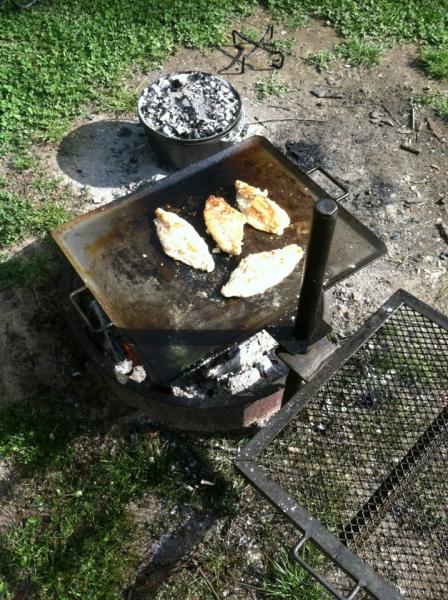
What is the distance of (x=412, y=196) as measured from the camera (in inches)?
201

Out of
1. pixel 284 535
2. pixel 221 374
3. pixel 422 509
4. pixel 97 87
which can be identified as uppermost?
pixel 97 87

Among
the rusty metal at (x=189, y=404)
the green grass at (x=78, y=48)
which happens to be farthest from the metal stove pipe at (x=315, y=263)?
the green grass at (x=78, y=48)

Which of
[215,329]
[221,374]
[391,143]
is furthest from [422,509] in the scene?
[391,143]

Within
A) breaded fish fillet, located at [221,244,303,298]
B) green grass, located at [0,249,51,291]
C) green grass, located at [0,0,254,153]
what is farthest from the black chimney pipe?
green grass, located at [0,0,254,153]

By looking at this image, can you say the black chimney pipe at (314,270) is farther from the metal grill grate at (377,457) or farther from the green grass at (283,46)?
the green grass at (283,46)

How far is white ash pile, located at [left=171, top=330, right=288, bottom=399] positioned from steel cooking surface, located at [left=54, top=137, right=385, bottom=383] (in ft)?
1.77

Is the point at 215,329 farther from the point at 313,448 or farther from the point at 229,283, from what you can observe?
the point at 313,448

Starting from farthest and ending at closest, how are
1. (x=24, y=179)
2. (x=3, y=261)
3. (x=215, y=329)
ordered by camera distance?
(x=24, y=179) < (x=3, y=261) < (x=215, y=329)

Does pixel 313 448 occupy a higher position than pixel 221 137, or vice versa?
pixel 221 137

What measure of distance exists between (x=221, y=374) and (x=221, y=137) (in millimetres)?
1988

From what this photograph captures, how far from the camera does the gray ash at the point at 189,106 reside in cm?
479

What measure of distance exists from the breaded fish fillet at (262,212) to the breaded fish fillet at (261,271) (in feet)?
0.55

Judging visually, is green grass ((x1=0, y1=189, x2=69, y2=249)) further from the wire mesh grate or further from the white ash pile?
the wire mesh grate

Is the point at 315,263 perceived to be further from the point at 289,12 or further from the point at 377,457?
the point at 289,12
